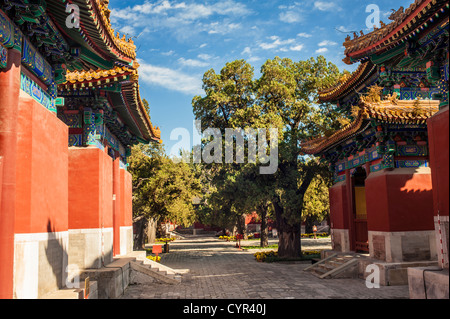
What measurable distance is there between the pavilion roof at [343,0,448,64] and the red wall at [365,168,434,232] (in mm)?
4003

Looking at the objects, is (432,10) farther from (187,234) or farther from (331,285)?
(187,234)

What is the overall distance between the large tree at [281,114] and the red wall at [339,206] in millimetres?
2381

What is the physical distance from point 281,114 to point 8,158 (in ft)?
52.2

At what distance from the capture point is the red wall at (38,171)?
5973 millimetres

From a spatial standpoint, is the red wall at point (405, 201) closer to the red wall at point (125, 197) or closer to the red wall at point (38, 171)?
the red wall at point (38, 171)

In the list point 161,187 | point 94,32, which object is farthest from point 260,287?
point 161,187

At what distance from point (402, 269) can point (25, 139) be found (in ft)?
34.3

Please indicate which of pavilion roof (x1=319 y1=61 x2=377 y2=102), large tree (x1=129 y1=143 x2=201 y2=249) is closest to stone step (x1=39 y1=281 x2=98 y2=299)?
pavilion roof (x1=319 y1=61 x2=377 y2=102)

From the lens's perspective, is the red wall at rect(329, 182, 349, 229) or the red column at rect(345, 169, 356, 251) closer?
the red column at rect(345, 169, 356, 251)

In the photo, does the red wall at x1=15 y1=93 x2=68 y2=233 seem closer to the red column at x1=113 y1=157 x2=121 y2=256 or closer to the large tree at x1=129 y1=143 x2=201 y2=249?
the red column at x1=113 y1=157 x2=121 y2=256

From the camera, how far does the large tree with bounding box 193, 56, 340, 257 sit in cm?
1861

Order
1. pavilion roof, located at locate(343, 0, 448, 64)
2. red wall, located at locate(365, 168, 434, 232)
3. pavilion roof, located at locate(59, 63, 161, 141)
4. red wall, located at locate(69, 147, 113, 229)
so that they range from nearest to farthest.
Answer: pavilion roof, located at locate(343, 0, 448, 64)
pavilion roof, located at locate(59, 63, 161, 141)
red wall, located at locate(69, 147, 113, 229)
red wall, located at locate(365, 168, 434, 232)

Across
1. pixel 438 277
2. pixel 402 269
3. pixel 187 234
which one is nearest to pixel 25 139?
pixel 438 277

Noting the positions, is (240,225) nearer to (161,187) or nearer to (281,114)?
(161,187)
